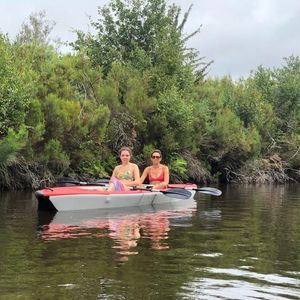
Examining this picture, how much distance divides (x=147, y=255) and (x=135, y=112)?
61.0 ft

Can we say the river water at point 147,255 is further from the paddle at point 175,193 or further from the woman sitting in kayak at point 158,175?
the woman sitting in kayak at point 158,175

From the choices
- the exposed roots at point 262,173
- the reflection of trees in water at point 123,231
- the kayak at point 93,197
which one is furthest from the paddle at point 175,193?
the exposed roots at point 262,173

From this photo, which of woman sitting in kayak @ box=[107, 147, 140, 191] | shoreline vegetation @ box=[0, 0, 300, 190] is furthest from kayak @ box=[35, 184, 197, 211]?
shoreline vegetation @ box=[0, 0, 300, 190]

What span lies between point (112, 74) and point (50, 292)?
72.8 ft

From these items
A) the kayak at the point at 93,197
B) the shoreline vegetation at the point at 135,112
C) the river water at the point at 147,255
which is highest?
the shoreline vegetation at the point at 135,112

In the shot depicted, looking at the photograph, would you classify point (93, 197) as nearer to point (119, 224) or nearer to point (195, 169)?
point (119, 224)

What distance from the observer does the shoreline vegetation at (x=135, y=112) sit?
71.5 feet

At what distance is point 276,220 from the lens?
14.1 m

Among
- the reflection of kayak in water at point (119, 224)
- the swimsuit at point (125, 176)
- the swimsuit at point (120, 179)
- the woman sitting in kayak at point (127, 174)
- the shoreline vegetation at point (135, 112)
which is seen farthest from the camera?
the shoreline vegetation at point (135, 112)

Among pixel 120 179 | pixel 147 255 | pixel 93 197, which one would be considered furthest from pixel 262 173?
pixel 147 255

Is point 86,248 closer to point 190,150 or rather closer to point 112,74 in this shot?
point 112,74

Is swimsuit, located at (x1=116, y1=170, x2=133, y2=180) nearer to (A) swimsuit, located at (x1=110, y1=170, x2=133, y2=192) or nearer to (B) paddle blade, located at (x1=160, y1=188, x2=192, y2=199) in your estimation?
(A) swimsuit, located at (x1=110, y1=170, x2=133, y2=192)

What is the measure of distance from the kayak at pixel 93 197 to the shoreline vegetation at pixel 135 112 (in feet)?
18.0

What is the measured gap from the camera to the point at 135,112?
27.0m
